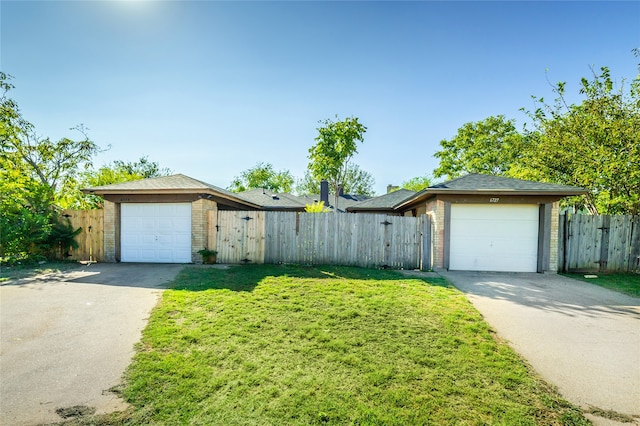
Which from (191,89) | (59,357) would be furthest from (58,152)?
(59,357)

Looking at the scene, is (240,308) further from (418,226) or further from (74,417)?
(418,226)

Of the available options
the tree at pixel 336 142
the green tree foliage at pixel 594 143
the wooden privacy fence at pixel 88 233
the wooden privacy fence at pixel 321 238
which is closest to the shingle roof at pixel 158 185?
the wooden privacy fence at pixel 88 233

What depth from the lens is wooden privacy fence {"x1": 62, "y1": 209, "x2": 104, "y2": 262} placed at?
1095cm

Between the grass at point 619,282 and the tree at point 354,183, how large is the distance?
37532 millimetres

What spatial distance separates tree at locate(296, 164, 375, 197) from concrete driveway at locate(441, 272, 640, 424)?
39.4 m

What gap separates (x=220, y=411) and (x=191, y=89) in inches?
400

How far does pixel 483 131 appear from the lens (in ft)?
86.3

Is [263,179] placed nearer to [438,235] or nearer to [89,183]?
[89,183]

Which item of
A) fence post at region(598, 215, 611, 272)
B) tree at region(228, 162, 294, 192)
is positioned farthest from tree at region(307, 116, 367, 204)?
tree at region(228, 162, 294, 192)

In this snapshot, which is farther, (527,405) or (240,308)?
(240,308)

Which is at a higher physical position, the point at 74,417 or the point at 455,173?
the point at 455,173

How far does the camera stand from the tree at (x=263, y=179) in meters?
43.1

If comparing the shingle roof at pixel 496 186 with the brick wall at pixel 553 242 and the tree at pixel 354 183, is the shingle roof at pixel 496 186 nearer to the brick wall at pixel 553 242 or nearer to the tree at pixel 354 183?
the brick wall at pixel 553 242

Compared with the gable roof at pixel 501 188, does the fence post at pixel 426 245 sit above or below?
below
